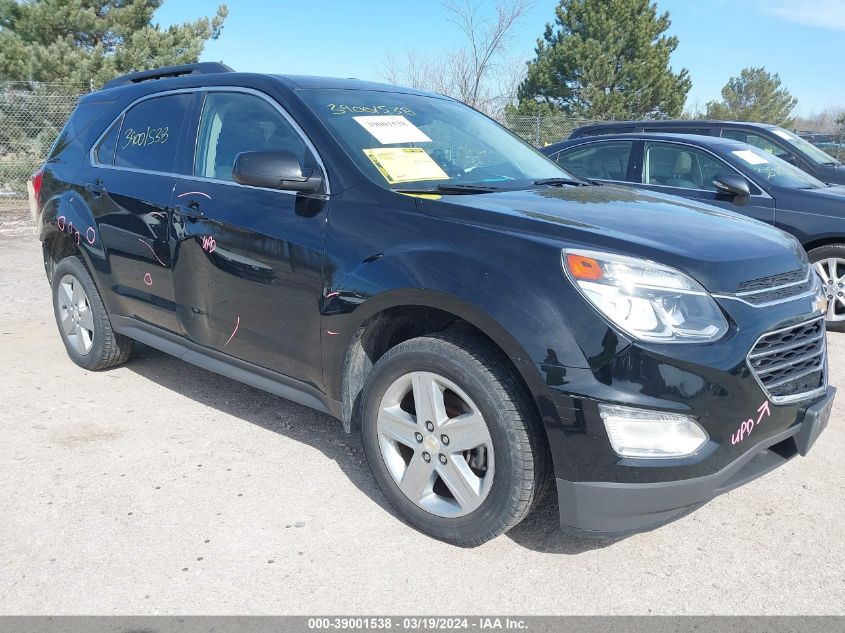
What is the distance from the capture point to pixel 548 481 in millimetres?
2627

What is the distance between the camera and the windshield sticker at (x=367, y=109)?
3391mm

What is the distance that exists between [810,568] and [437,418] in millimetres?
→ 1492

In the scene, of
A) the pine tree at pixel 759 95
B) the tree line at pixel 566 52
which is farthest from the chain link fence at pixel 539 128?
the pine tree at pixel 759 95

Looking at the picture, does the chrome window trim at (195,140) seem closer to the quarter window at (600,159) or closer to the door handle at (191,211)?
the door handle at (191,211)

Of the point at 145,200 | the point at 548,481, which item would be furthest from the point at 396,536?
the point at 145,200

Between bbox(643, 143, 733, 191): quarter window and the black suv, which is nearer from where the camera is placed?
the black suv

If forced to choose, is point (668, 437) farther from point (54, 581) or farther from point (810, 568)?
point (54, 581)

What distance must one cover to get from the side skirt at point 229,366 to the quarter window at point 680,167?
470cm

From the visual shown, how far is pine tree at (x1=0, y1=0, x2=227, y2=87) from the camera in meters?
16.2

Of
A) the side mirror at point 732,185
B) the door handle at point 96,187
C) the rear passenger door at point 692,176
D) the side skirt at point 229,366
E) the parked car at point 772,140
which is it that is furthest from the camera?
the parked car at point 772,140

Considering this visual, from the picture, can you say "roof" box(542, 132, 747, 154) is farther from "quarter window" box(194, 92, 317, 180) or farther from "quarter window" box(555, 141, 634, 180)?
"quarter window" box(194, 92, 317, 180)

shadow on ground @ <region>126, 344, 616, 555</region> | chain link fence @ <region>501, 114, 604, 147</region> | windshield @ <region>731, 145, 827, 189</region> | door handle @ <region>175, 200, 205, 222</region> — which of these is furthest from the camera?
chain link fence @ <region>501, 114, 604, 147</region>

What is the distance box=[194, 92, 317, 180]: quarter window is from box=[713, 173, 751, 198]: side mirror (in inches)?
157

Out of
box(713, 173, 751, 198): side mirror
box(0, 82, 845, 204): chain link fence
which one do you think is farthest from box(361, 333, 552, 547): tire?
box(0, 82, 845, 204): chain link fence
